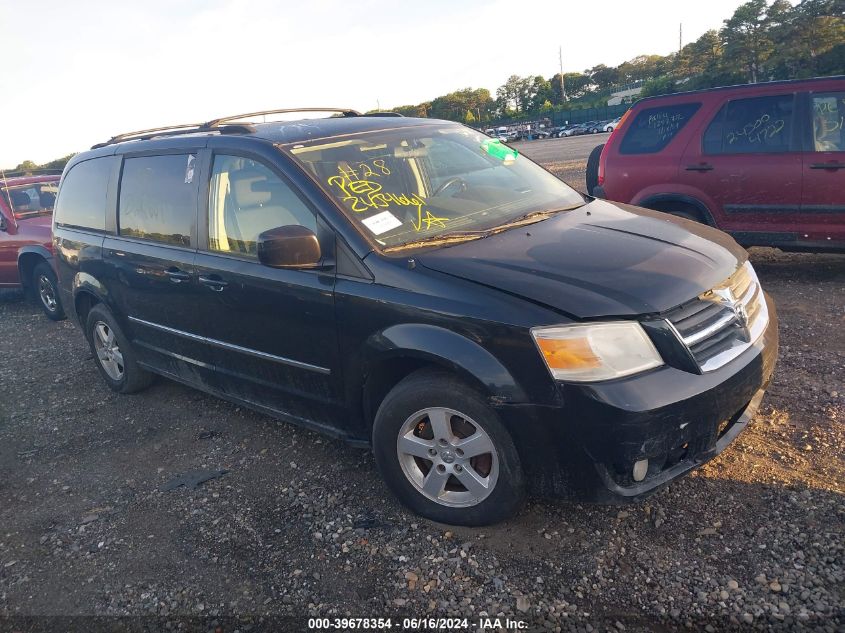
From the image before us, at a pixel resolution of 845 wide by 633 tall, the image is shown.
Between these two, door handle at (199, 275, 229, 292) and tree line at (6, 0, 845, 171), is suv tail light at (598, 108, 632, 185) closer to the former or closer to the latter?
door handle at (199, 275, 229, 292)

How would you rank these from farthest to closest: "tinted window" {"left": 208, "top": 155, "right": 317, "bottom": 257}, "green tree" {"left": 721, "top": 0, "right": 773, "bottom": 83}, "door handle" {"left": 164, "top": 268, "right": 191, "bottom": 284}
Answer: "green tree" {"left": 721, "top": 0, "right": 773, "bottom": 83}, "door handle" {"left": 164, "top": 268, "right": 191, "bottom": 284}, "tinted window" {"left": 208, "top": 155, "right": 317, "bottom": 257}

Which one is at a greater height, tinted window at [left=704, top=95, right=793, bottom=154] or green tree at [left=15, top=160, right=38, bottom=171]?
green tree at [left=15, top=160, right=38, bottom=171]

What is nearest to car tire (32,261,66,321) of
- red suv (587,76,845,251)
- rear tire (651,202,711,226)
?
red suv (587,76,845,251)

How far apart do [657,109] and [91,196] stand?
17.9ft

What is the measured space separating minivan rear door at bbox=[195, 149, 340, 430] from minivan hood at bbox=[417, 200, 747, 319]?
695 mm

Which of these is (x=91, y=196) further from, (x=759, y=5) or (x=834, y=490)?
(x=759, y=5)

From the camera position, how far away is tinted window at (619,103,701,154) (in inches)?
252

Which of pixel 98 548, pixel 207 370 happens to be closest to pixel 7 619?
pixel 98 548

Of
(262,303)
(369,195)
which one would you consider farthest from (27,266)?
(369,195)

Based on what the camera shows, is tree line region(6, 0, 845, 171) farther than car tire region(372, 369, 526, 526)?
Yes

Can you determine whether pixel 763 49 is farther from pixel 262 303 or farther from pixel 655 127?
pixel 262 303

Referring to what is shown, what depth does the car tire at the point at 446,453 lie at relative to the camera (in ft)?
8.78

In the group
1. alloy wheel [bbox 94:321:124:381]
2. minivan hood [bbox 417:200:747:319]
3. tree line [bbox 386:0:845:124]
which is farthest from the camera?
tree line [bbox 386:0:845:124]

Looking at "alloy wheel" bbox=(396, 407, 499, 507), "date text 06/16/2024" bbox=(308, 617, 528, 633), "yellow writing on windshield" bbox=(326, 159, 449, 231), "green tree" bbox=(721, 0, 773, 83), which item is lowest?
"date text 06/16/2024" bbox=(308, 617, 528, 633)
